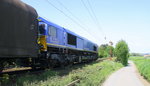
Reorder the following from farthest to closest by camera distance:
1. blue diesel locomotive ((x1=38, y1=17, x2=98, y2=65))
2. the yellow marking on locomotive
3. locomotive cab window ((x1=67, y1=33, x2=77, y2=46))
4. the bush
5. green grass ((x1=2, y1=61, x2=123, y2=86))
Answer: the bush, locomotive cab window ((x1=67, y1=33, x2=77, y2=46)), blue diesel locomotive ((x1=38, y1=17, x2=98, y2=65)), the yellow marking on locomotive, green grass ((x1=2, y1=61, x2=123, y2=86))

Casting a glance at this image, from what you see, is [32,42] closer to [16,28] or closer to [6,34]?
[16,28]

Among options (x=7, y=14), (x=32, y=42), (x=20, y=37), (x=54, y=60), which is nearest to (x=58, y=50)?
(x=54, y=60)

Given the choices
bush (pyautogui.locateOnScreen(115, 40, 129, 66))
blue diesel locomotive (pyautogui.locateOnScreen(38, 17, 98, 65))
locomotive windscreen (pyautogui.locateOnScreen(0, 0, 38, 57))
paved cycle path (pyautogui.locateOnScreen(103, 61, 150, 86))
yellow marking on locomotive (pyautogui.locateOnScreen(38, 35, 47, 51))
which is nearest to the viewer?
Result: locomotive windscreen (pyautogui.locateOnScreen(0, 0, 38, 57))

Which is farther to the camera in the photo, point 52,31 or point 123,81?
point 123,81

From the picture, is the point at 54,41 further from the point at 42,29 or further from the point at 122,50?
the point at 122,50

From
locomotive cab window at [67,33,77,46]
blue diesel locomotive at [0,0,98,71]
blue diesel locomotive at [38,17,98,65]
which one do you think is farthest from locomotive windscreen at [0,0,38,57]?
locomotive cab window at [67,33,77,46]

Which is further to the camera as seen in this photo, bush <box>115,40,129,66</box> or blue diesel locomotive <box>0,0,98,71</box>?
bush <box>115,40,129,66</box>

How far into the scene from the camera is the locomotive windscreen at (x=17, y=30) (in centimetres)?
726

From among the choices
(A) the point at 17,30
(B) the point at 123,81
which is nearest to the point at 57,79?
(A) the point at 17,30

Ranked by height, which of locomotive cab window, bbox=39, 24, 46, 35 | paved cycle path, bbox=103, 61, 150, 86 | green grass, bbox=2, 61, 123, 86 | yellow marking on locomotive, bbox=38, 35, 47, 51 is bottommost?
paved cycle path, bbox=103, 61, 150, 86

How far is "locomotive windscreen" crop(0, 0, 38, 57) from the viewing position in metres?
7.26

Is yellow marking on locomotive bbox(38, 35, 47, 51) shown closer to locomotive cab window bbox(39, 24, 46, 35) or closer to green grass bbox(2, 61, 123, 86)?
locomotive cab window bbox(39, 24, 46, 35)

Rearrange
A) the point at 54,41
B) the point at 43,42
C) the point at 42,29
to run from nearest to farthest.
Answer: the point at 43,42, the point at 42,29, the point at 54,41

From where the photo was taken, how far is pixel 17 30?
8.07m
